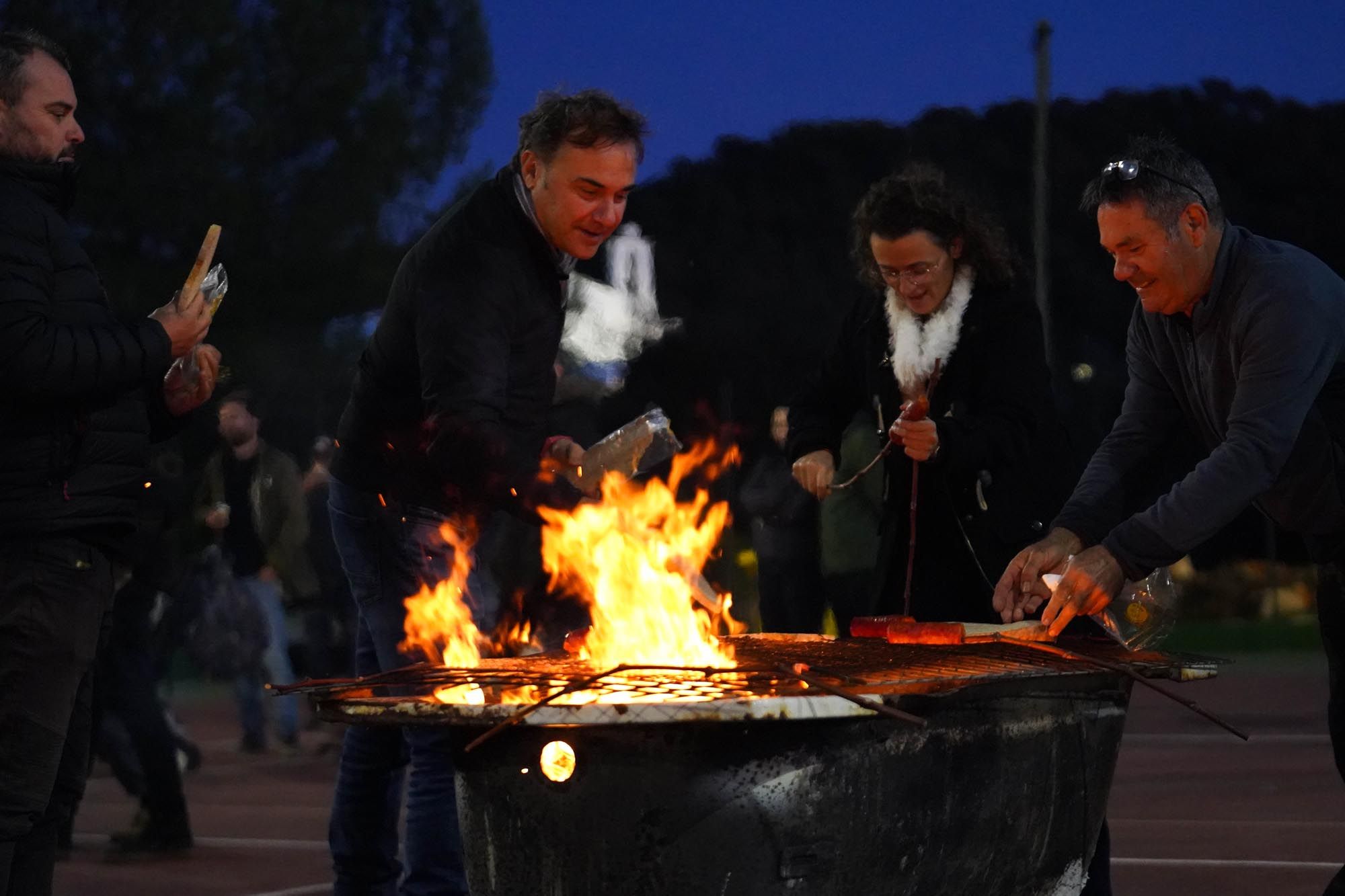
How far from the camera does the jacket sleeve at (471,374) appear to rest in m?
3.74

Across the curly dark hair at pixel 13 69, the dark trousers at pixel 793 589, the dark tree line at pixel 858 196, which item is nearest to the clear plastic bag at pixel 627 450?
the curly dark hair at pixel 13 69

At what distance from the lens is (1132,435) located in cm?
447

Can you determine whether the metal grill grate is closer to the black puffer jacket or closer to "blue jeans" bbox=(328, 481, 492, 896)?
"blue jeans" bbox=(328, 481, 492, 896)

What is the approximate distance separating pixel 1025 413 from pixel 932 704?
5.24ft

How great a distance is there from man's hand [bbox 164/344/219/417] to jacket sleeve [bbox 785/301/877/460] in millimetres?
1605

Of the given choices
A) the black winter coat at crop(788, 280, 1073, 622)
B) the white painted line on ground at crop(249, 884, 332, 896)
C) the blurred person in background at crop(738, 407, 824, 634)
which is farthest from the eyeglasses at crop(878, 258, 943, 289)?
the blurred person in background at crop(738, 407, 824, 634)

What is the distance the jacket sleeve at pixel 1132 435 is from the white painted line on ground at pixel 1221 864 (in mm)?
2066

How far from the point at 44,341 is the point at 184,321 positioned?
16.5 inches

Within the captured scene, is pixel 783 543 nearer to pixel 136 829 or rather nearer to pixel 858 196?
pixel 136 829

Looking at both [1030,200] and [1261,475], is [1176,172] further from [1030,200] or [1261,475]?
[1030,200]

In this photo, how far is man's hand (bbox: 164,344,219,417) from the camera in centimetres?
415

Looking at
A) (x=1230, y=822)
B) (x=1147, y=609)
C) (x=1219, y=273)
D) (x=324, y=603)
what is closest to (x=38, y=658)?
(x=1147, y=609)

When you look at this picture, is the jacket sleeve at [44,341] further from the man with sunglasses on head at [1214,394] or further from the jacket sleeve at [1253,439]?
the jacket sleeve at [1253,439]

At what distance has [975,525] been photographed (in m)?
4.44
